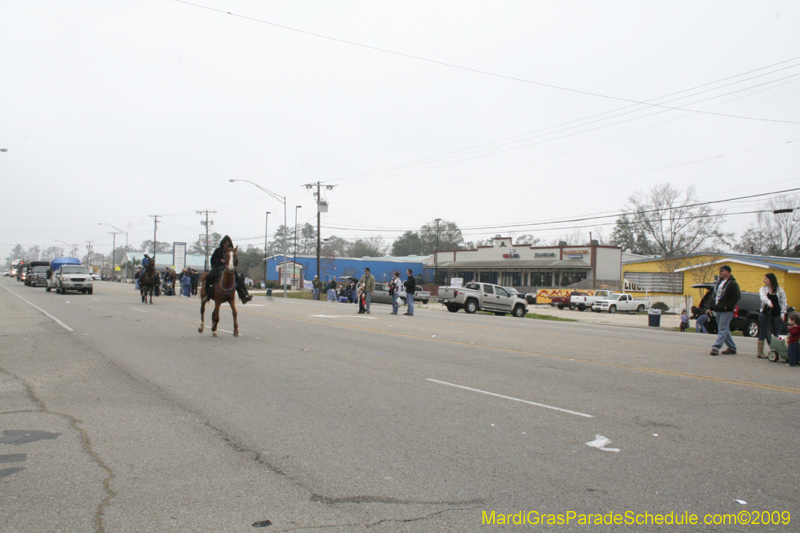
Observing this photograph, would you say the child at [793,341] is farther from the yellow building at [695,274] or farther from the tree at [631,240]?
the tree at [631,240]

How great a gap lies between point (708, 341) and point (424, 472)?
13812mm

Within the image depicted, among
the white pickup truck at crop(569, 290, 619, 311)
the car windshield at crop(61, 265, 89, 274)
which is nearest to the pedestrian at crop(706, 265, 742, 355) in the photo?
the white pickup truck at crop(569, 290, 619, 311)

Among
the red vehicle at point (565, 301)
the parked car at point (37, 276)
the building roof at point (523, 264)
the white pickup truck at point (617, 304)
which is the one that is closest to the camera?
the white pickup truck at point (617, 304)

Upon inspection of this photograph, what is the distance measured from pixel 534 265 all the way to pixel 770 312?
61.5 meters

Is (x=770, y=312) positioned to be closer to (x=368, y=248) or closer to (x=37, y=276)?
(x=37, y=276)

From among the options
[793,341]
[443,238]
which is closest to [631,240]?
[443,238]

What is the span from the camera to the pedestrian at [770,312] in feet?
40.4

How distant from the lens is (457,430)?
20.6 ft

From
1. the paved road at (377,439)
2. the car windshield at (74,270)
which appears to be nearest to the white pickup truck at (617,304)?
the paved road at (377,439)

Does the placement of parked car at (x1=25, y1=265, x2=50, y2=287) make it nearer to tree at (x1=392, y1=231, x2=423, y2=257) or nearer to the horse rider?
the horse rider

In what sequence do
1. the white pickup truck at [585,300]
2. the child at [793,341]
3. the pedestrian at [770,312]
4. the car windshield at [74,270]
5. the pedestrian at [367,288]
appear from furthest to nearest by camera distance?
the white pickup truck at [585,300] < the car windshield at [74,270] < the pedestrian at [367,288] < the pedestrian at [770,312] < the child at [793,341]

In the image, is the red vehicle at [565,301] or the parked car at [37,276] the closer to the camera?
the red vehicle at [565,301]

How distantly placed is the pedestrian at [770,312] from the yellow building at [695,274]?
857 inches

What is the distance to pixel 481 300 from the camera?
32.0 meters
